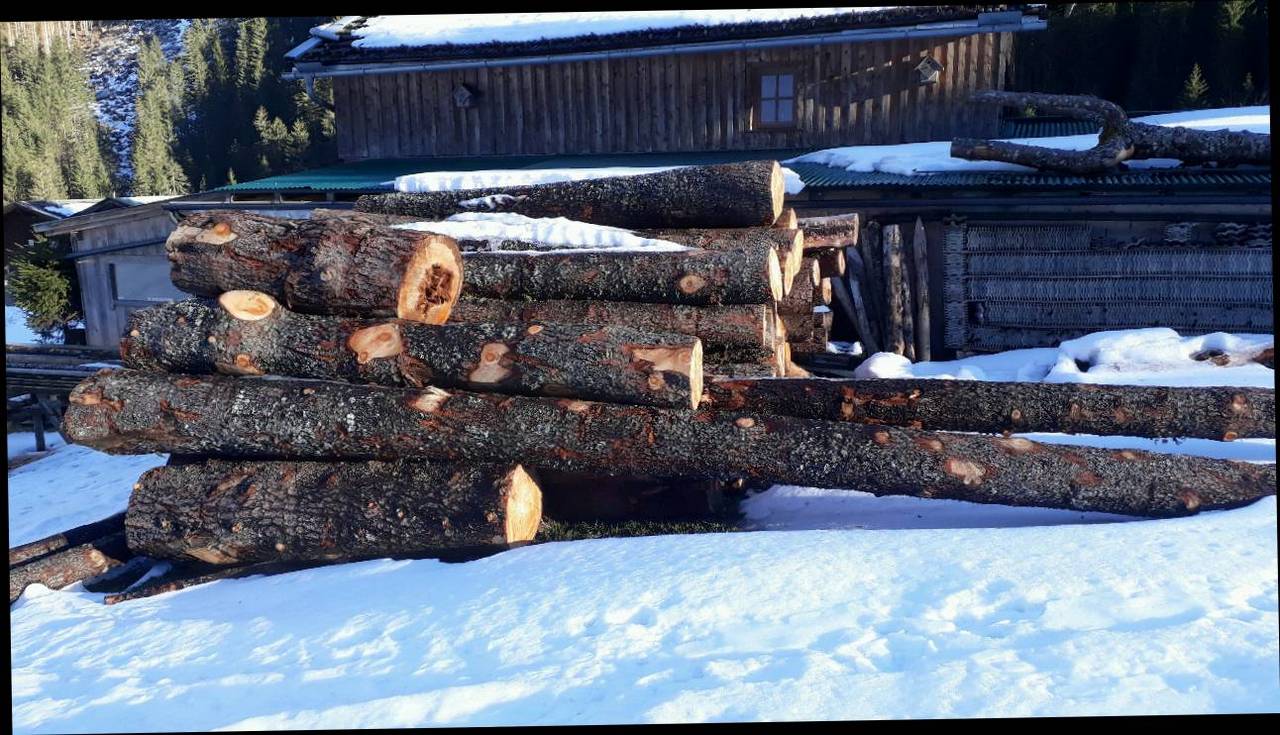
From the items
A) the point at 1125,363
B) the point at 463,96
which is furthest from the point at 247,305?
the point at 463,96

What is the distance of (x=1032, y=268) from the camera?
10.5 metres

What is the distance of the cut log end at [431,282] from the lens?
5.84 metres

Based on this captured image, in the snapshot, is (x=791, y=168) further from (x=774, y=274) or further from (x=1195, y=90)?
(x=1195, y=90)

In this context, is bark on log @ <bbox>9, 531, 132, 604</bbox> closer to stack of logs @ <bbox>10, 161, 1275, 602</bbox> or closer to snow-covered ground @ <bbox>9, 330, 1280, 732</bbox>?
stack of logs @ <bbox>10, 161, 1275, 602</bbox>

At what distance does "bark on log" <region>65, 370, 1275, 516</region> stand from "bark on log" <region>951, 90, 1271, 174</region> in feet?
18.6

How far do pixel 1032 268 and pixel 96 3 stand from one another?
9.51 m

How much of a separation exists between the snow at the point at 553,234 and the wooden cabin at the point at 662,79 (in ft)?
22.4

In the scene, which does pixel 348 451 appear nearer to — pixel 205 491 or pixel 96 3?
pixel 205 491

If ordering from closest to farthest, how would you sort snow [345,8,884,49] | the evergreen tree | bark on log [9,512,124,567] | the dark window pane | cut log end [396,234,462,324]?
1. cut log end [396,234,462,324]
2. bark on log [9,512,124,567]
3. snow [345,8,884,49]
4. the dark window pane
5. the evergreen tree

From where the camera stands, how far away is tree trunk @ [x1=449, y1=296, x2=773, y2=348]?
649 centimetres

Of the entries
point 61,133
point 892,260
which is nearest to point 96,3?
point 892,260

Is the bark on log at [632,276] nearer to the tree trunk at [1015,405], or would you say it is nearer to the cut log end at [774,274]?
the cut log end at [774,274]

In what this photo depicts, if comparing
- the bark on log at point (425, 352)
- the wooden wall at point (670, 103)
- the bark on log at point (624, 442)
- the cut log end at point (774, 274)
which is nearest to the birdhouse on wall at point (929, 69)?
the wooden wall at point (670, 103)

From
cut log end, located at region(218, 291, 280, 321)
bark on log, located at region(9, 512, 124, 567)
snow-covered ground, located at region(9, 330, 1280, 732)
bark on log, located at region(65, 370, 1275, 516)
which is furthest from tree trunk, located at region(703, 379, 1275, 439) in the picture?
bark on log, located at region(9, 512, 124, 567)
